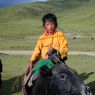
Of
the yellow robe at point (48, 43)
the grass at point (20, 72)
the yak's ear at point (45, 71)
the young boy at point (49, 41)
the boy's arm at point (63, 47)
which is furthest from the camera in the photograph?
the grass at point (20, 72)

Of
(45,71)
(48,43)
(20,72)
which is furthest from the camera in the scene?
(20,72)

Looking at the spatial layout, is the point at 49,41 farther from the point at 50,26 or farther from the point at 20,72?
the point at 20,72

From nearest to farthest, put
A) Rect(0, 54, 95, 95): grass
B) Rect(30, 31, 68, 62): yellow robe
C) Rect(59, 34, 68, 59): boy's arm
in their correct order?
1. Rect(59, 34, 68, 59): boy's arm
2. Rect(30, 31, 68, 62): yellow robe
3. Rect(0, 54, 95, 95): grass

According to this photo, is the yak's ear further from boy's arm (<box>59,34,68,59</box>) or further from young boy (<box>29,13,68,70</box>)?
young boy (<box>29,13,68,70</box>)

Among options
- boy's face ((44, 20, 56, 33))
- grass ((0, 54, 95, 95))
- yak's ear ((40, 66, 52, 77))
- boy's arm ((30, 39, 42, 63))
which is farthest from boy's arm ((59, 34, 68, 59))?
grass ((0, 54, 95, 95))

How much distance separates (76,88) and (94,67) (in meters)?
13.5

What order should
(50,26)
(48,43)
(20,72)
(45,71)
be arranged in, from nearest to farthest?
(45,71) → (50,26) → (48,43) → (20,72)

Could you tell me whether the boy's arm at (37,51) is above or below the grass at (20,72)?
above

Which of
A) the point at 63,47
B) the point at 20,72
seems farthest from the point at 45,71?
the point at 20,72

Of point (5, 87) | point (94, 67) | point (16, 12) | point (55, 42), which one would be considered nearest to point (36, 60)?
point (55, 42)

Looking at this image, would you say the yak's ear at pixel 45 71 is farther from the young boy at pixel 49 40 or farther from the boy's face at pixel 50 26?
the boy's face at pixel 50 26

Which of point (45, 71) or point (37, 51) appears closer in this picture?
point (45, 71)

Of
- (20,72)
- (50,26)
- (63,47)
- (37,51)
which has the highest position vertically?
(50,26)

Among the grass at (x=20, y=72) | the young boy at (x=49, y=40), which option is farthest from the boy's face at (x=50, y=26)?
the grass at (x=20, y=72)
